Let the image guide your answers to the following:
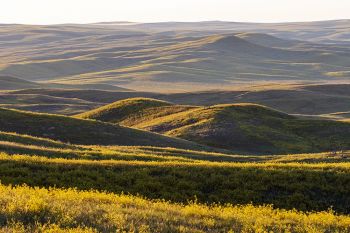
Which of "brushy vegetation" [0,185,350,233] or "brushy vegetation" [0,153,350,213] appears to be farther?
"brushy vegetation" [0,153,350,213]

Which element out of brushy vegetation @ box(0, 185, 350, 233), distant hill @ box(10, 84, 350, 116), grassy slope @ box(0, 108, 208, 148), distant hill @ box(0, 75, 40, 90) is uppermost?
brushy vegetation @ box(0, 185, 350, 233)

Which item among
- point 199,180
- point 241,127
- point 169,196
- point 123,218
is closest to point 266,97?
point 241,127

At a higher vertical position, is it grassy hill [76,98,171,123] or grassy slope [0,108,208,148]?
grassy slope [0,108,208,148]

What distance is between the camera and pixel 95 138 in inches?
2077

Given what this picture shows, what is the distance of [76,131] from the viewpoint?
54.2 m

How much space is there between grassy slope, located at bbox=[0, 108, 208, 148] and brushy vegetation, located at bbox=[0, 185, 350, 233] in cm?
3492

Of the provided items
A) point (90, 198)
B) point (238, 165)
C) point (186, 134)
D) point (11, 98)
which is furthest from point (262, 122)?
point (11, 98)

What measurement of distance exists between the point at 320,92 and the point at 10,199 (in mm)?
130963

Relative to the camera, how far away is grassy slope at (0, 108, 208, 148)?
2068 inches

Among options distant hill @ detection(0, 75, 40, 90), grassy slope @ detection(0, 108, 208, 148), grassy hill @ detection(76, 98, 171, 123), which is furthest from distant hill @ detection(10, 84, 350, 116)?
grassy slope @ detection(0, 108, 208, 148)

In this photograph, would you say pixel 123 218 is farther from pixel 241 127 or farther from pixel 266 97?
pixel 266 97

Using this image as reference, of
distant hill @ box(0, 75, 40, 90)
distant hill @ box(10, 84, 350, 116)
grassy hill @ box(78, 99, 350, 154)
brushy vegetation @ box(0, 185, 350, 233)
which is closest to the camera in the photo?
brushy vegetation @ box(0, 185, 350, 233)

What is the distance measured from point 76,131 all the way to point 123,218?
40862mm

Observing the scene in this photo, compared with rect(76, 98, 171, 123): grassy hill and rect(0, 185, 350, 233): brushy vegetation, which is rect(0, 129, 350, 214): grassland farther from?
rect(76, 98, 171, 123): grassy hill
